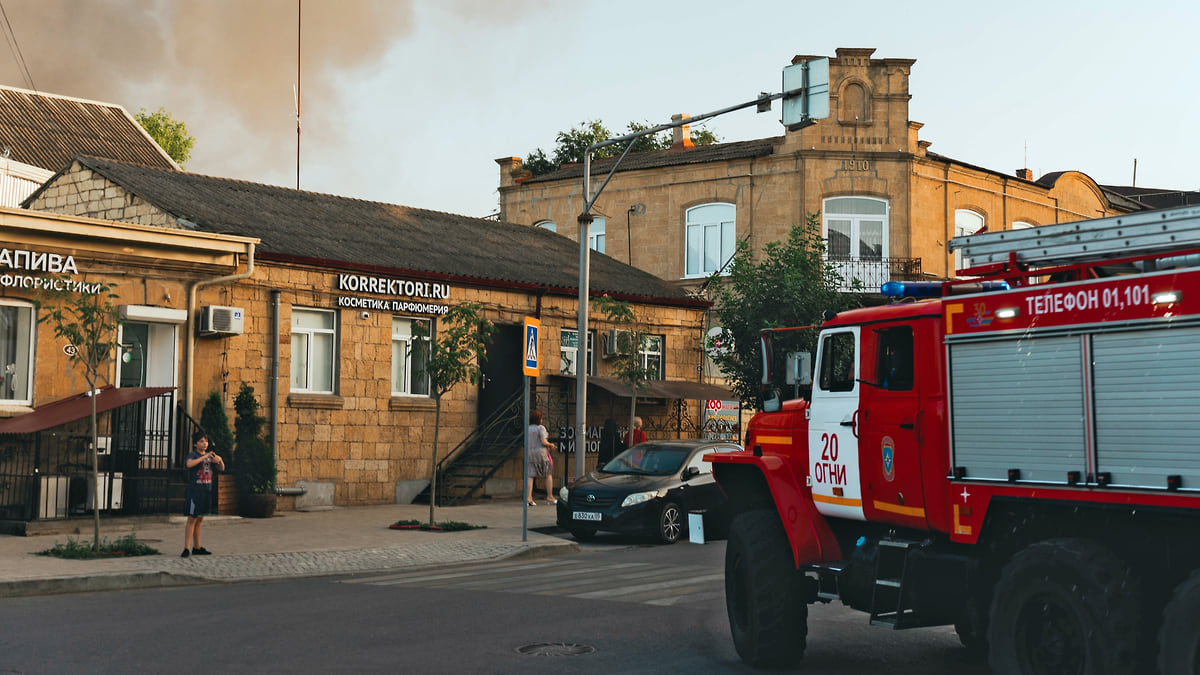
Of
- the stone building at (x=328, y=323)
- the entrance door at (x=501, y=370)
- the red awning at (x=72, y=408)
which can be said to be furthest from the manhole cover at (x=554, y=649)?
the entrance door at (x=501, y=370)

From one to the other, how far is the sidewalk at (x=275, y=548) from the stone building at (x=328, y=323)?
6.11 feet

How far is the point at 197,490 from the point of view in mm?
15789

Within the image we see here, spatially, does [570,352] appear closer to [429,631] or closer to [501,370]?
[501,370]

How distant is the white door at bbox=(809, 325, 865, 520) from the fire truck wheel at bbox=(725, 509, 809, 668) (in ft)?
1.54

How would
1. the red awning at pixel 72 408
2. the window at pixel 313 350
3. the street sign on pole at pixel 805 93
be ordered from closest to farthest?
the street sign on pole at pixel 805 93 < the red awning at pixel 72 408 < the window at pixel 313 350

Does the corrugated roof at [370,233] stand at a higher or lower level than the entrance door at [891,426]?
higher

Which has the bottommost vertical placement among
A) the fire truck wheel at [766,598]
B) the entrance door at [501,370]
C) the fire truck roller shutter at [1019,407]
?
the fire truck wheel at [766,598]

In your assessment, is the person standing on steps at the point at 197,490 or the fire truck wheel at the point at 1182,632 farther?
the person standing on steps at the point at 197,490

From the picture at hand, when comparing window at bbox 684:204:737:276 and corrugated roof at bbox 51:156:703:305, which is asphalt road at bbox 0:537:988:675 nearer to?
corrugated roof at bbox 51:156:703:305

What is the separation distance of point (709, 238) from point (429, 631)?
27.3 metres

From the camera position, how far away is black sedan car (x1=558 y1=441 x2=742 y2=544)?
62.0 feet

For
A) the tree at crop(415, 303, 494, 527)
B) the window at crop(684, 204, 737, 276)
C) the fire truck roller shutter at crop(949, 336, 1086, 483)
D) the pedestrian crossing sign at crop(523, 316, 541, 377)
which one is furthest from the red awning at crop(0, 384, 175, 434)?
the window at crop(684, 204, 737, 276)

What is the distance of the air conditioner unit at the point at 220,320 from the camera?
844 inches

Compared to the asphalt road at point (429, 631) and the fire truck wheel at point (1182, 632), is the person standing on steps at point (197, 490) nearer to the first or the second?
the asphalt road at point (429, 631)
